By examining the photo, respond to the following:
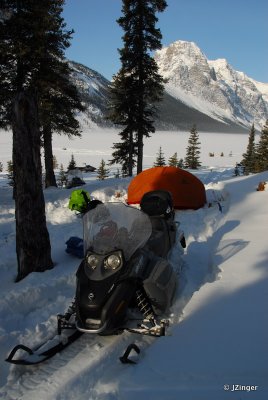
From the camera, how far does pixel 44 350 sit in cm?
393

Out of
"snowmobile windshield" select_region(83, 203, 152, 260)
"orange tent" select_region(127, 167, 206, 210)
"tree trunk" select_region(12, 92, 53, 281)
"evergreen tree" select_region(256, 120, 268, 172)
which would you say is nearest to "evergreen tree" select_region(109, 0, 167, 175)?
"orange tent" select_region(127, 167, 206, 210)

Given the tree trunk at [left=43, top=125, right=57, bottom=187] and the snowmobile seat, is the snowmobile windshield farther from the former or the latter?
the tree trunk at [left=43, top=125, right=57, bottom=187]

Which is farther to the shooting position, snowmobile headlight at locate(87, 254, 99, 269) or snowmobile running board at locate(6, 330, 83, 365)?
snowmobile headlight at locate(87, 254, 99, 269)

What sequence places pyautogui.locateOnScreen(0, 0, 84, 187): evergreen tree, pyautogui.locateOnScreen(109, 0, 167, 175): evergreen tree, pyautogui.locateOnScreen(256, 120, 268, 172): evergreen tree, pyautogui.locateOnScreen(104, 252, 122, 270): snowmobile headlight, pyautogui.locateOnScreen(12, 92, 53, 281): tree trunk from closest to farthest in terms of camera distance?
pyautogui.locateOnScreen(104, 252, 122, 270): snowmobile headlight < pyautogui.locateOnScreen(12, 92, 53, 281): tree trunk < pyautogui.locateOnScreen(0, 0, 84, 187): evergreen tree < pyautogui.locateOnScreen(109, 0, 167, 175): evergreen tree < pyautogui.locateOnScreen(256, 120, 268, 172): evergreen tree

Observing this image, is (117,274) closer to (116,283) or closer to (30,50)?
(116,283)

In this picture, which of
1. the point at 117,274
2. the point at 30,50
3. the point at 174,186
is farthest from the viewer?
the point at 30,50

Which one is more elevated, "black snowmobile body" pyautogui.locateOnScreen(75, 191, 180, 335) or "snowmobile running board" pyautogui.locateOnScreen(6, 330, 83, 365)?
"black snowmobile body" pyautogui.locateOnScreen(75, 191, 180, 335)

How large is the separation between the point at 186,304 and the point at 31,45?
12389 millimetres

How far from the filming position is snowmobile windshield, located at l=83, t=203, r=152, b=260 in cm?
421

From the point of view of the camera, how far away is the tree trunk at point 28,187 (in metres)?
6.35

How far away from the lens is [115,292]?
386 centimetres

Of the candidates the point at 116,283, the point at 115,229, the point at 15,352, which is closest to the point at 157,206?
the point at 115,229

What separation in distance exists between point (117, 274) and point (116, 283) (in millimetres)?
98

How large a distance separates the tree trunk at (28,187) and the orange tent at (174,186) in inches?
234
